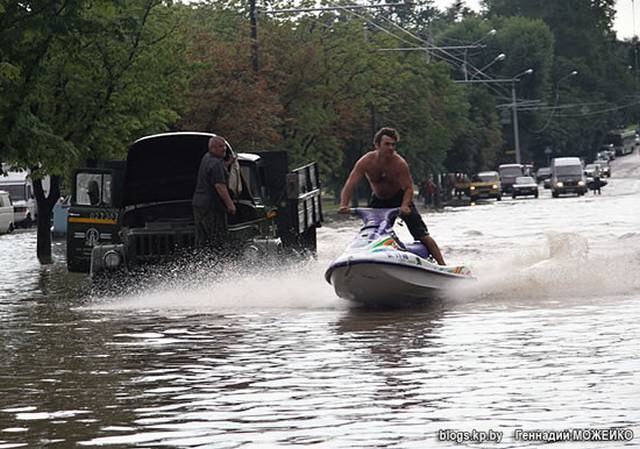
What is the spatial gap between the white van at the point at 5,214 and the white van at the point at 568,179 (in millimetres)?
41975

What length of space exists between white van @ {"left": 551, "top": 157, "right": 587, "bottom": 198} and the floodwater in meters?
71.6

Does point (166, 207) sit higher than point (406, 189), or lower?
lower

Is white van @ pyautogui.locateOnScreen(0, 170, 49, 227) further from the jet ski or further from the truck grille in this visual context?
the jet ski

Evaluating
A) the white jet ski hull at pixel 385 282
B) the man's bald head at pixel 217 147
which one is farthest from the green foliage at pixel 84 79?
the white jet ski hull at pixel 385 282

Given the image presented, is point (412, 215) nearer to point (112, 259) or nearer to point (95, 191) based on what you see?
point (112, 259)

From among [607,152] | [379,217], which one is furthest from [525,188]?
[607,152]

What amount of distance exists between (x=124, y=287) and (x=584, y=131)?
478 feet

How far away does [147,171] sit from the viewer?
22.6 m

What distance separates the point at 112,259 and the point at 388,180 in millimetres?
4905

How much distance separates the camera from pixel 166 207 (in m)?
22.7

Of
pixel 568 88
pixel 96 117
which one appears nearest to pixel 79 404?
pixel 96 117

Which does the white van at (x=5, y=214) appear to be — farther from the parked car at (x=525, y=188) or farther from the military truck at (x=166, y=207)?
the parked car at (x=525, y=188)

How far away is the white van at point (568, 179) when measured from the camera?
9494 centimetres

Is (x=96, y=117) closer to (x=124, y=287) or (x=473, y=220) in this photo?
(x=124, y=287)
